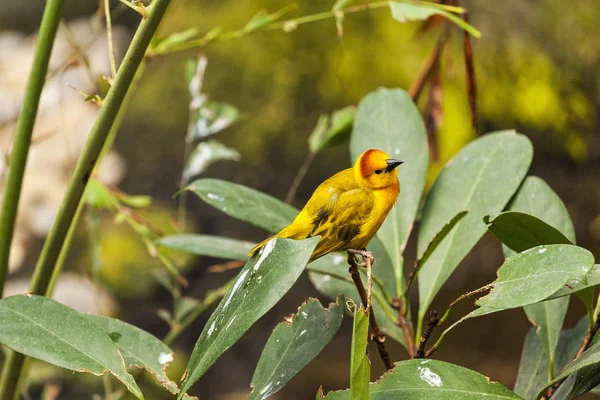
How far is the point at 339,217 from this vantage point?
1.50ft

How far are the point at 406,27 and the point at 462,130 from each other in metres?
0.37

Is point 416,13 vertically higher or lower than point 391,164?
higher

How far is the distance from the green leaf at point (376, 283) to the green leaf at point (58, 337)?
0.20 meters

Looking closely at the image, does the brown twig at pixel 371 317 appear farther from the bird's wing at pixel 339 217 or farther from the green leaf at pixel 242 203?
the green leaf at pixel 242 203

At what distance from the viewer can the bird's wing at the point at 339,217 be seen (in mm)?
441

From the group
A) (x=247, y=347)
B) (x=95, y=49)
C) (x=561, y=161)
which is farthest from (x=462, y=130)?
(x=95, y=49)

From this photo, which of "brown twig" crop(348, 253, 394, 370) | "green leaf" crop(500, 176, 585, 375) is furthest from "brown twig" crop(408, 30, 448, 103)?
"brown twig" crop(348, 253, 394, 370)

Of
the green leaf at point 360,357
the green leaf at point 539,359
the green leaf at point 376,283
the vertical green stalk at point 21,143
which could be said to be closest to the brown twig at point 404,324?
the green leaf at point 376,283

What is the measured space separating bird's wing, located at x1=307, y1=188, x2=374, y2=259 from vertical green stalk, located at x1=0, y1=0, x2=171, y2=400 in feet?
0.50

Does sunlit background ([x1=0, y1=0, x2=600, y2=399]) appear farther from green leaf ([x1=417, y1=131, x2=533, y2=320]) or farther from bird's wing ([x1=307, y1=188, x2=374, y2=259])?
bird's wing ([x1=307, y1=188, x2=374, y2=259])

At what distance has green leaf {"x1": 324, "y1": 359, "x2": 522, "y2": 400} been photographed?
15.6 inches

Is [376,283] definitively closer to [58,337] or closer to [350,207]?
[350,207]

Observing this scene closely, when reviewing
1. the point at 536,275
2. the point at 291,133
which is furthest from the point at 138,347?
the point at 291,133

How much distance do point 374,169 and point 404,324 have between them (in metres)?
0.15
